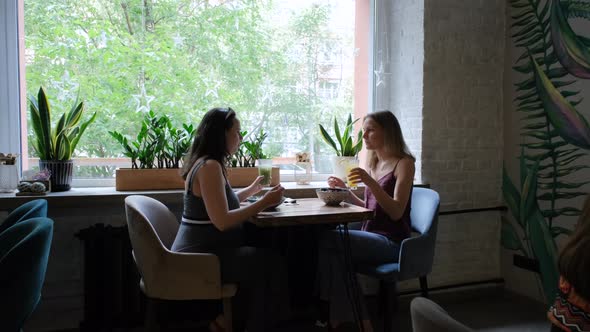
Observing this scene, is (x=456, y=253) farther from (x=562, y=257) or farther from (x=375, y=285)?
(x=562, y=257)

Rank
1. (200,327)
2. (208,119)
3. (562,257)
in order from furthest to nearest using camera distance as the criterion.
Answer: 1. (200,327)
2. (208,119)
3. (562,257)

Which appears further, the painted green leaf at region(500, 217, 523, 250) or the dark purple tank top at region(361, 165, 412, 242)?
the painted green leaf at region(500, 217, 523, 250)

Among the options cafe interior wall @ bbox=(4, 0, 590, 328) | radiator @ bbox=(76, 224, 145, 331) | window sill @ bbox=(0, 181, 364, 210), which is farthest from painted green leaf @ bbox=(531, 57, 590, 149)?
radiator @ bbox=(76, 224, 145, 331)

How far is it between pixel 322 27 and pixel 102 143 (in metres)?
1.71

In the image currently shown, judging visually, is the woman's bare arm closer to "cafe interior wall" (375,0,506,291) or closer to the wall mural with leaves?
"cafe interior wall" (375,0,506,291)

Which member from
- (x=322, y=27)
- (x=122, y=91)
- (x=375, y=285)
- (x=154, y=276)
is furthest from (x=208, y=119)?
(x=375, y=285)

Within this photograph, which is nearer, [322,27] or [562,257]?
[562,257]

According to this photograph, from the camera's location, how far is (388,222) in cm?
263

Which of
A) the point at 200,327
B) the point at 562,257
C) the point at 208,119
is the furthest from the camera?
the point at 200,327

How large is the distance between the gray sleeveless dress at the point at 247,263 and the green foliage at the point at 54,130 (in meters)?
0.92

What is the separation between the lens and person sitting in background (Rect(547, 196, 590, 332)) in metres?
1.28

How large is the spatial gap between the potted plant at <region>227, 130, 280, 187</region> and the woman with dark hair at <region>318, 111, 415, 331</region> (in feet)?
2.04

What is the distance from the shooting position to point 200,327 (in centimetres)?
287

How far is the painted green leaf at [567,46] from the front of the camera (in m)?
2.88
